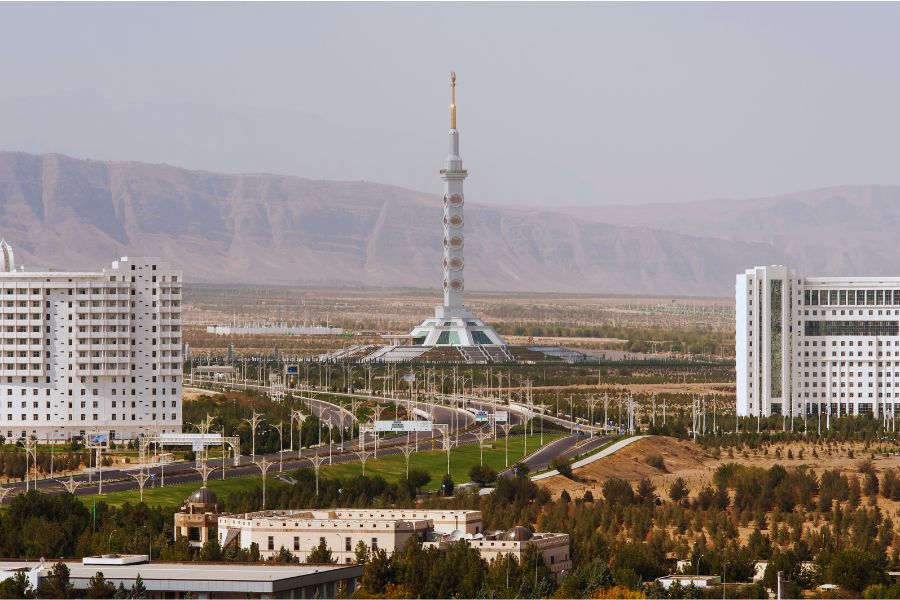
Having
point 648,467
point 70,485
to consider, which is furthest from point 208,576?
point 648,467

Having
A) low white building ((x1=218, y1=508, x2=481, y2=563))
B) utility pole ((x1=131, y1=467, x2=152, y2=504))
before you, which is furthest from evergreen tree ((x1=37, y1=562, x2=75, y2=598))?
utility pole ((x1=131, y1=467, x2=152, y2=504))

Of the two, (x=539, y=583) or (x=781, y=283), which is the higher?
(x=781, y=283)

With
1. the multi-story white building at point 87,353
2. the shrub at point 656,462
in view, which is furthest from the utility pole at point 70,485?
the shrub at point 656,462

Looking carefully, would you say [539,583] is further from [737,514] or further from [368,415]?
[368,415]

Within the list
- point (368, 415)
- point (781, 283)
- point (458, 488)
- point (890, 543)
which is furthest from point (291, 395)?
point (890, 543)

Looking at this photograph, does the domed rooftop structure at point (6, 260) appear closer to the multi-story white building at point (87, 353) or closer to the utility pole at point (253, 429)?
the multi-story white building at point (87, 353)

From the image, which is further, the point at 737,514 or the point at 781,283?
the point at 781,283

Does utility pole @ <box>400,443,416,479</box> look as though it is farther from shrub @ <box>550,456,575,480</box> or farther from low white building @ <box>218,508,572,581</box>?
low white building @ <box>218,508,572,581</box>
